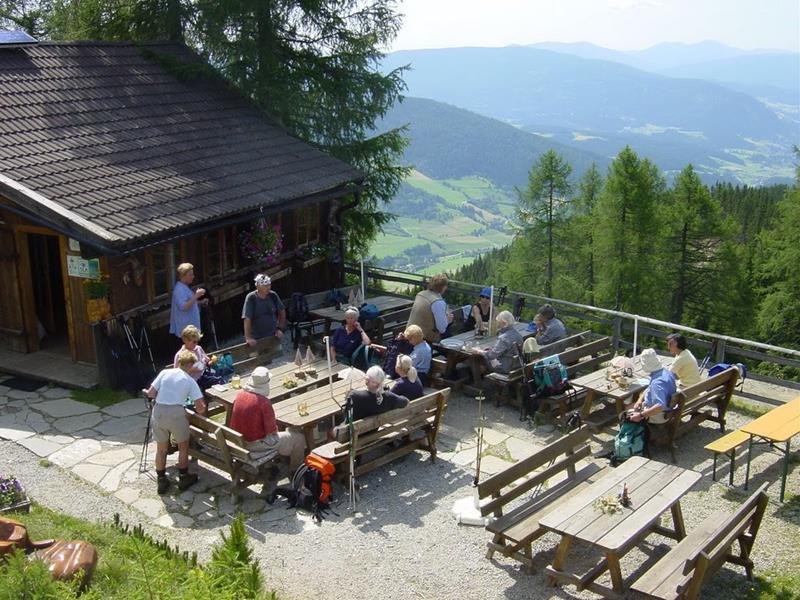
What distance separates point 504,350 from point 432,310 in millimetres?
1294

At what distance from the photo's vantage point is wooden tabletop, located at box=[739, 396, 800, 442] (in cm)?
832

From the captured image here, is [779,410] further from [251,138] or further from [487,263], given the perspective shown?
[487,263]

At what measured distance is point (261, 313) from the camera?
11.5 metres

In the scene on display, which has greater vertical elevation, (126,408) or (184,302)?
(184,302)

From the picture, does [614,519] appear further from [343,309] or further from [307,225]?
[307,225]

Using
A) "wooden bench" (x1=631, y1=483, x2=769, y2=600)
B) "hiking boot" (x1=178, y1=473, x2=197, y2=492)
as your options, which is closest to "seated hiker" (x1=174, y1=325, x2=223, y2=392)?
"hiking boot" (x1=178, y1=473, x2=197, y2=492)

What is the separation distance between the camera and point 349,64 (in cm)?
1833

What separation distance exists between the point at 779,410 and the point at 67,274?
31.2ft

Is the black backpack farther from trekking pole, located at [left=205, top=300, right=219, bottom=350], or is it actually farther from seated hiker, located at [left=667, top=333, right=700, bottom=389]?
seated hiker, located at [left=667, top=333, right=700, bottom=389]

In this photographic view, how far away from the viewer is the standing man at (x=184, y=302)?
36.0ft

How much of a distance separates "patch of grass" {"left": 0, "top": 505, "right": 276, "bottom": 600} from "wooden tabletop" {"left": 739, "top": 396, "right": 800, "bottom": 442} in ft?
17.8

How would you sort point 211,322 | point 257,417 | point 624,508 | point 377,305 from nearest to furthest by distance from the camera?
point 624,508, point 257,417, point 211,322, point 377,305

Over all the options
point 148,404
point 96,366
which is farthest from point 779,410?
point 96,366

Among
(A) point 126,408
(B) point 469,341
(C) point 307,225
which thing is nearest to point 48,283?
(A) point 126,408
